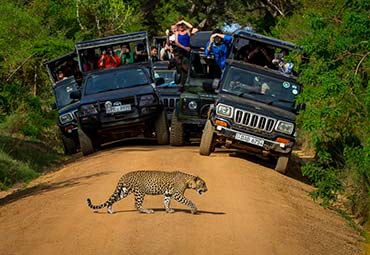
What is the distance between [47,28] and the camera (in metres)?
35.4

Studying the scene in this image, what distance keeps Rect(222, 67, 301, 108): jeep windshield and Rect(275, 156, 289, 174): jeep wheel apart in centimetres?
116

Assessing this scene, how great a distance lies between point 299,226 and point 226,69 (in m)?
6.47

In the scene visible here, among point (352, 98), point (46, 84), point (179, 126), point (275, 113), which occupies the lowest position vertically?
point (46, 84)

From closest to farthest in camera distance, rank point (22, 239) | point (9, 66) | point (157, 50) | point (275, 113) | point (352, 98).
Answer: point (22, 239) < point (352, 98) < point (275, 113) < point (9, 66) < point (157, 50)

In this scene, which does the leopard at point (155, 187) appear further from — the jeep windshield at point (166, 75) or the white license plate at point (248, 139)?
the jeep windshield at point (166, 75)

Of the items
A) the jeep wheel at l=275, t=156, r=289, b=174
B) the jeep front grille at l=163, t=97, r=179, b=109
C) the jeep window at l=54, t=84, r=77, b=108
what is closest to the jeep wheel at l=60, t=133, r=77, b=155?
the jeep window at l=54, t=84, r=77, b=108

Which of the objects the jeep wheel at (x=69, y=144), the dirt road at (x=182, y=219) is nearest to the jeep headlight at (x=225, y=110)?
the dirt road at (x=182, y=219)

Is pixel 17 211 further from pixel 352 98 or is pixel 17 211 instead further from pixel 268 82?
pixel 268 82

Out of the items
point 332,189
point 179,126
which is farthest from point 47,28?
point 332,189

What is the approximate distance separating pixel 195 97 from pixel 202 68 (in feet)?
6.03

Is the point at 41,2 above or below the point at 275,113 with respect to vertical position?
below

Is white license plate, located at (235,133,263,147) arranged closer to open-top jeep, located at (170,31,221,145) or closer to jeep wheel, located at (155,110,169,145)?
open-top jeep, located at (170,31,221,145)

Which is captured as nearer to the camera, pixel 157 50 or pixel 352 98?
pixel 352 98

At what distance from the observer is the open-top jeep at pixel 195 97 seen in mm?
19141
